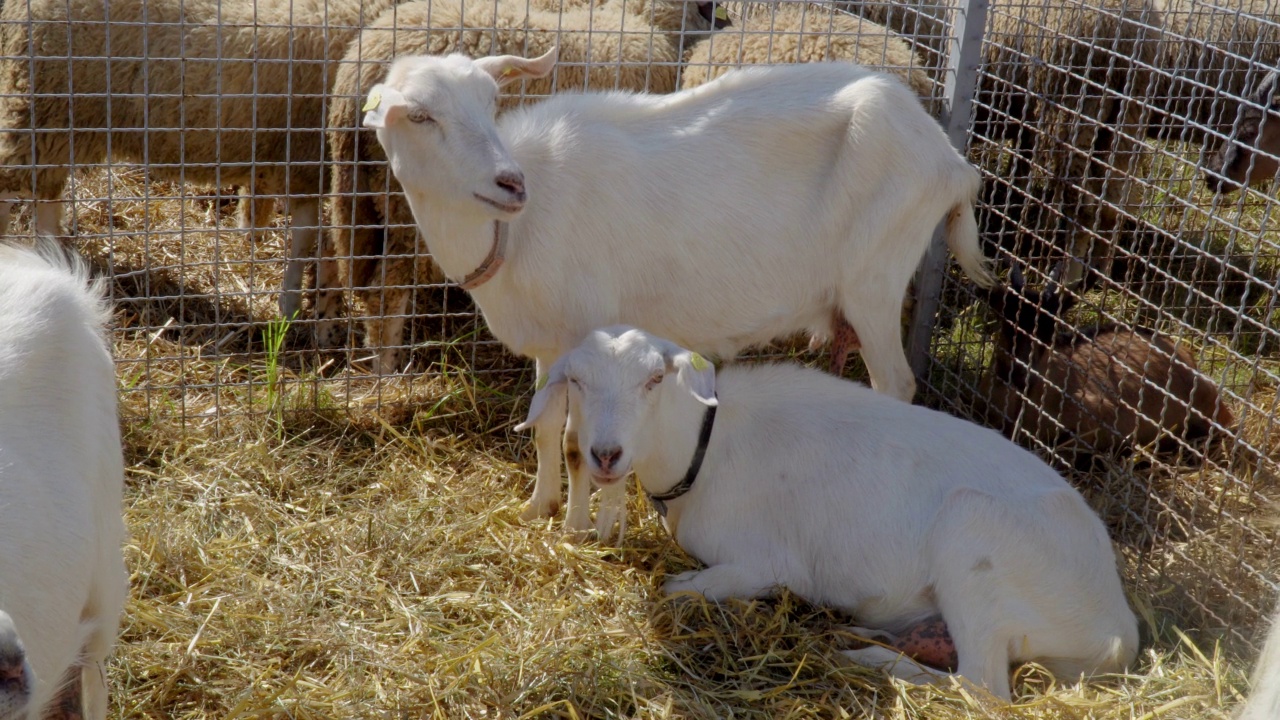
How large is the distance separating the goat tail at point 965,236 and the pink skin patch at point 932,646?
5.33 ft

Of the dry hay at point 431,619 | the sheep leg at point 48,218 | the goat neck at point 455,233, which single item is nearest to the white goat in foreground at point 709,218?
the goat neck at point 455,233

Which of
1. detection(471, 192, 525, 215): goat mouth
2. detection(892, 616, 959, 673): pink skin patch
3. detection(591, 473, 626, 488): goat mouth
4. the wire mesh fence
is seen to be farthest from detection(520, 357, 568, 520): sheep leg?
detection(892, 616, 959, 673): pink skin patch

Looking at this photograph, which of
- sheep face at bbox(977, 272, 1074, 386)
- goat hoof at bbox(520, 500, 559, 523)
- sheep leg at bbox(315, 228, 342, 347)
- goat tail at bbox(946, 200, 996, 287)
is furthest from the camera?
sheep leg at bbox(315, 228, 342, 347)

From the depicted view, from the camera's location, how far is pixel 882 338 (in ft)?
14.4

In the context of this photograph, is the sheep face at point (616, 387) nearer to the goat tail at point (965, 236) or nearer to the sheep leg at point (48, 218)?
the goat tail at point (965, 236)

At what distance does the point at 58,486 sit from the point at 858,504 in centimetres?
235

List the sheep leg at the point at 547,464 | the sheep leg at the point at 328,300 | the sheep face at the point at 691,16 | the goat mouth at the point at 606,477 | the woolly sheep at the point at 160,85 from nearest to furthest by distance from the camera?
the goat mouth at the point at 606,477 < the sheep leg at the point at 547,464 < the woolly sheep at the point at 160,85 < the sheep leg at the point at 328,300 < the sheep face at the point at 691,16

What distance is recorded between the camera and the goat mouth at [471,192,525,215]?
11.4 feet

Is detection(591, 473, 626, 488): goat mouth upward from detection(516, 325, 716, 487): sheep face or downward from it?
downward

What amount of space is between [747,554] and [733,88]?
5.73ft

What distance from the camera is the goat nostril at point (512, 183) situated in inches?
137

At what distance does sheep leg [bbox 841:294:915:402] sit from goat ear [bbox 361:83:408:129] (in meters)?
1.82

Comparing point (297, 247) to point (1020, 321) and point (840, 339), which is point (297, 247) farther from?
point (1020, 321)

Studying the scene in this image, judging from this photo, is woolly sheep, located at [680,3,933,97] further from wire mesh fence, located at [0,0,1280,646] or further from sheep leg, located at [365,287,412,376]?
sheep leg, located at [365,287,412,376]
